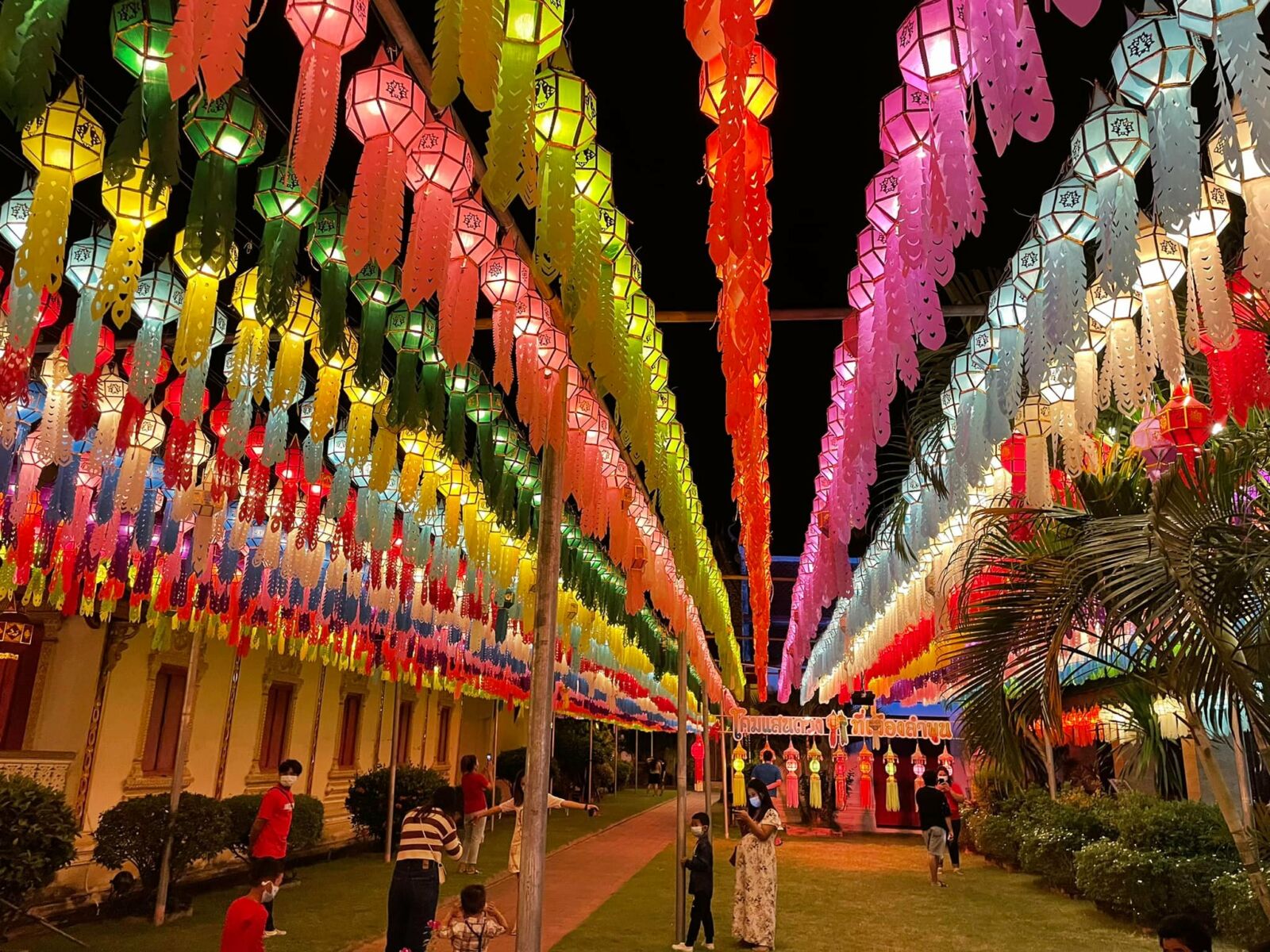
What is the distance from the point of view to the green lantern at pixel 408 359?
4074 mm

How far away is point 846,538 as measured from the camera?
536cm

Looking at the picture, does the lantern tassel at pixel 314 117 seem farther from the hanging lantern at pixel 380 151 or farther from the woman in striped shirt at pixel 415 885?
the woman in striped shirt at pixel 415 885

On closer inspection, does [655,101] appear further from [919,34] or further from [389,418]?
[919,34]

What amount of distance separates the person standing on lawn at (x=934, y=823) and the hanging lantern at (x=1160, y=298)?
1064cm

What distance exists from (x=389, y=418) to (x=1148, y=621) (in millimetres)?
3424

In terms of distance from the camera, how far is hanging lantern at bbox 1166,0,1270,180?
1.83 metres

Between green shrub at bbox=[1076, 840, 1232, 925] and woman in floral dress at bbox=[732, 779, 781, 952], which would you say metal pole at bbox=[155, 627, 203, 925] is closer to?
woman in floral dress at bbox=[732, 779, 781, 952]

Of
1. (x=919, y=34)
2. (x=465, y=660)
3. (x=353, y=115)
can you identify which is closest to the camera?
(x=919, y=34)

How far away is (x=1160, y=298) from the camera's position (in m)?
2.91

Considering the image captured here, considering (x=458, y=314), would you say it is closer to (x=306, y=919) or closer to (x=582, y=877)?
(x=306, y=919)

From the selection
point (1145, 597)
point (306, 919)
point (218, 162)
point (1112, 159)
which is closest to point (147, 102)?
point (218, 162)

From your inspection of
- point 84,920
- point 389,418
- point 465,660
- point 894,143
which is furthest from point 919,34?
point 465,660

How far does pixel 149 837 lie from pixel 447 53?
863cm

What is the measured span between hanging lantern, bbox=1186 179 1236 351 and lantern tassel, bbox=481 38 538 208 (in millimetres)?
1534
